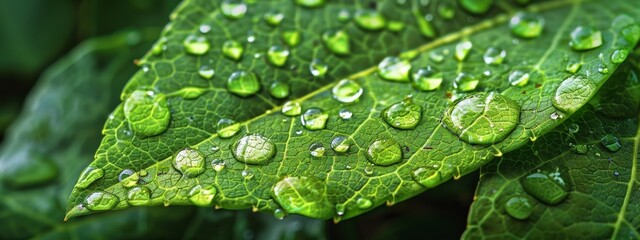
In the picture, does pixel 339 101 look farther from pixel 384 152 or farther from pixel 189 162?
pixel 189 162

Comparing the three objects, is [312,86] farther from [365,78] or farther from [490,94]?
[490,94]

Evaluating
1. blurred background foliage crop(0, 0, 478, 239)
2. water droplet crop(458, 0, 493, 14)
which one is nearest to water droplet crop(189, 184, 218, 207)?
blurred background foliage crop(0, 0, 478, 239)

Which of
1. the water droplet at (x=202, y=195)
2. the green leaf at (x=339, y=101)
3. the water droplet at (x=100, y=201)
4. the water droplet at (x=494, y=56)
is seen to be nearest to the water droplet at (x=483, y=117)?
the green leaf at (x=339, y=101)

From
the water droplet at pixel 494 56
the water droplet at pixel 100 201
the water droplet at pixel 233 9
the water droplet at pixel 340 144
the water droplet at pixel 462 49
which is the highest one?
the water droplet at pixel 233 9

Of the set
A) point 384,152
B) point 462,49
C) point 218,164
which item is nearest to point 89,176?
point 218,164

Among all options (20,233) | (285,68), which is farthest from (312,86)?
(20,233)

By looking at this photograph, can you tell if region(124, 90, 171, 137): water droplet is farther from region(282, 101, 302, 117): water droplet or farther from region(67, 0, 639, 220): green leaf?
region(282, 101, 302, 117): water droplet

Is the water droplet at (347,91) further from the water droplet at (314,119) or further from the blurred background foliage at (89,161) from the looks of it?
the blurred background foliage at (89,161)
